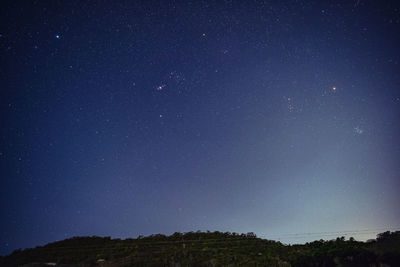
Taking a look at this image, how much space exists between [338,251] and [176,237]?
20.7 metres

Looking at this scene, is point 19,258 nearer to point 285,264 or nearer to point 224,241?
point 224,241

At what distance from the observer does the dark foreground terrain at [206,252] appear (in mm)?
26734

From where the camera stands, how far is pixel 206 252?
100 ft

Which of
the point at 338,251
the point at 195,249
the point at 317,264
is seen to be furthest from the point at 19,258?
the point at 338,251

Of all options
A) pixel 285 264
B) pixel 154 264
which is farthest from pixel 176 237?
pixel 285 264

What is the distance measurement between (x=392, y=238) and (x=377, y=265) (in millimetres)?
10272

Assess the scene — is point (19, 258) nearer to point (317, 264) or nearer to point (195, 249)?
point (195, 249)

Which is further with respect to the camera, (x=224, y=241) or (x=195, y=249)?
(x=224, y=241)

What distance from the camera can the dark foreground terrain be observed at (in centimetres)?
2673

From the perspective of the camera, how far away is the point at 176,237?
37.7m

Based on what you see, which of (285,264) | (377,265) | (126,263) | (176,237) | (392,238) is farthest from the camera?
(176,237)

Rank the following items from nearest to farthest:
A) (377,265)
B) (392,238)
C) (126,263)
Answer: (377,265) < (126,263) < (392,238)

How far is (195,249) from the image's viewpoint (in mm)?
31812

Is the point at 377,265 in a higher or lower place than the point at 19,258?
lower
